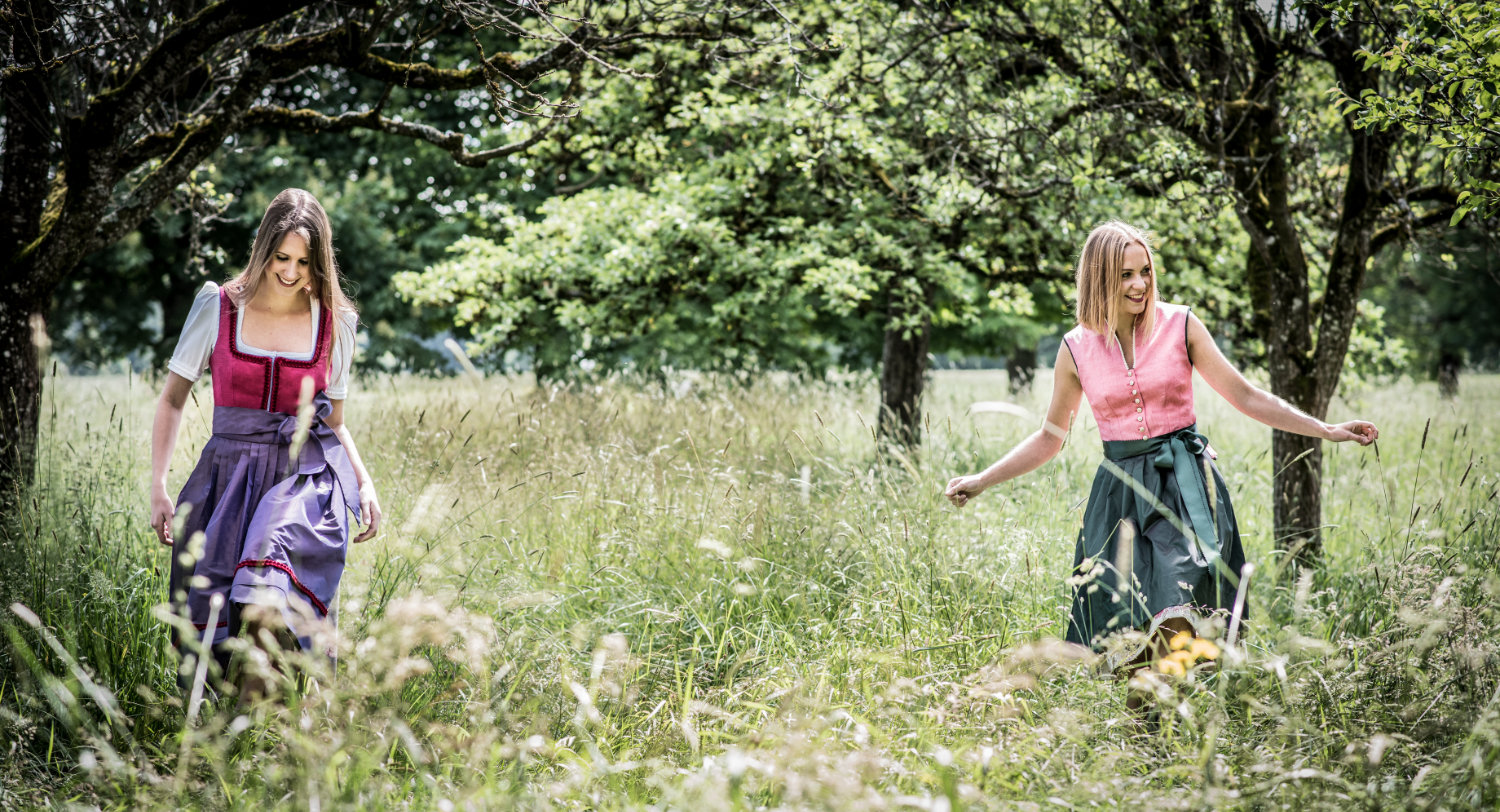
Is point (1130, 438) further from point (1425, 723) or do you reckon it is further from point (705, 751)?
point (705, 751)

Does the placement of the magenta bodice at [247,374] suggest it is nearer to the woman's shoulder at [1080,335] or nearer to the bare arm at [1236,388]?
the woman's shoulder at [1080,335]

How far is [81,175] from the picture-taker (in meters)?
3.91

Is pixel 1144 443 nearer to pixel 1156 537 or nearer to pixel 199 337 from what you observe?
pixel 1156 537

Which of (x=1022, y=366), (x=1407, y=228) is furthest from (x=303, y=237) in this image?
(x=1022, y=366)

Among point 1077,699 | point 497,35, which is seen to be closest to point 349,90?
point 497,35

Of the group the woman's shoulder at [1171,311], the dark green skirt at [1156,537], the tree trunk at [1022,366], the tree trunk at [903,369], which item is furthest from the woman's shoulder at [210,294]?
the tree trunk at [1022,366]

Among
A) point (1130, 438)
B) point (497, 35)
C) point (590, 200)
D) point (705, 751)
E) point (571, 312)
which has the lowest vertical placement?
point (705, 751)

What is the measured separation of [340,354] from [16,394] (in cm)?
195

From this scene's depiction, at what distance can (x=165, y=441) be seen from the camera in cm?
291

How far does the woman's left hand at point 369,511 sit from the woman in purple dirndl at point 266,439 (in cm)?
1

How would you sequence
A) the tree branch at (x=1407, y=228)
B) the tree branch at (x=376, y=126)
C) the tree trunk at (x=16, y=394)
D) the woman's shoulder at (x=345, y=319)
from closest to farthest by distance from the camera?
the woman's shoulder at (x=345, y=319) < the tree trunk at (x=16, y=394) < the tree branch at (x=376, y=126) < the tree branch at (x=1407, y=228)

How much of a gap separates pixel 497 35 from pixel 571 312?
275 inches

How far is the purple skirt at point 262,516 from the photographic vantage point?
2.73 m

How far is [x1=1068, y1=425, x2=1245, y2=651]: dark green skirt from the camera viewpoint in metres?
2.98
